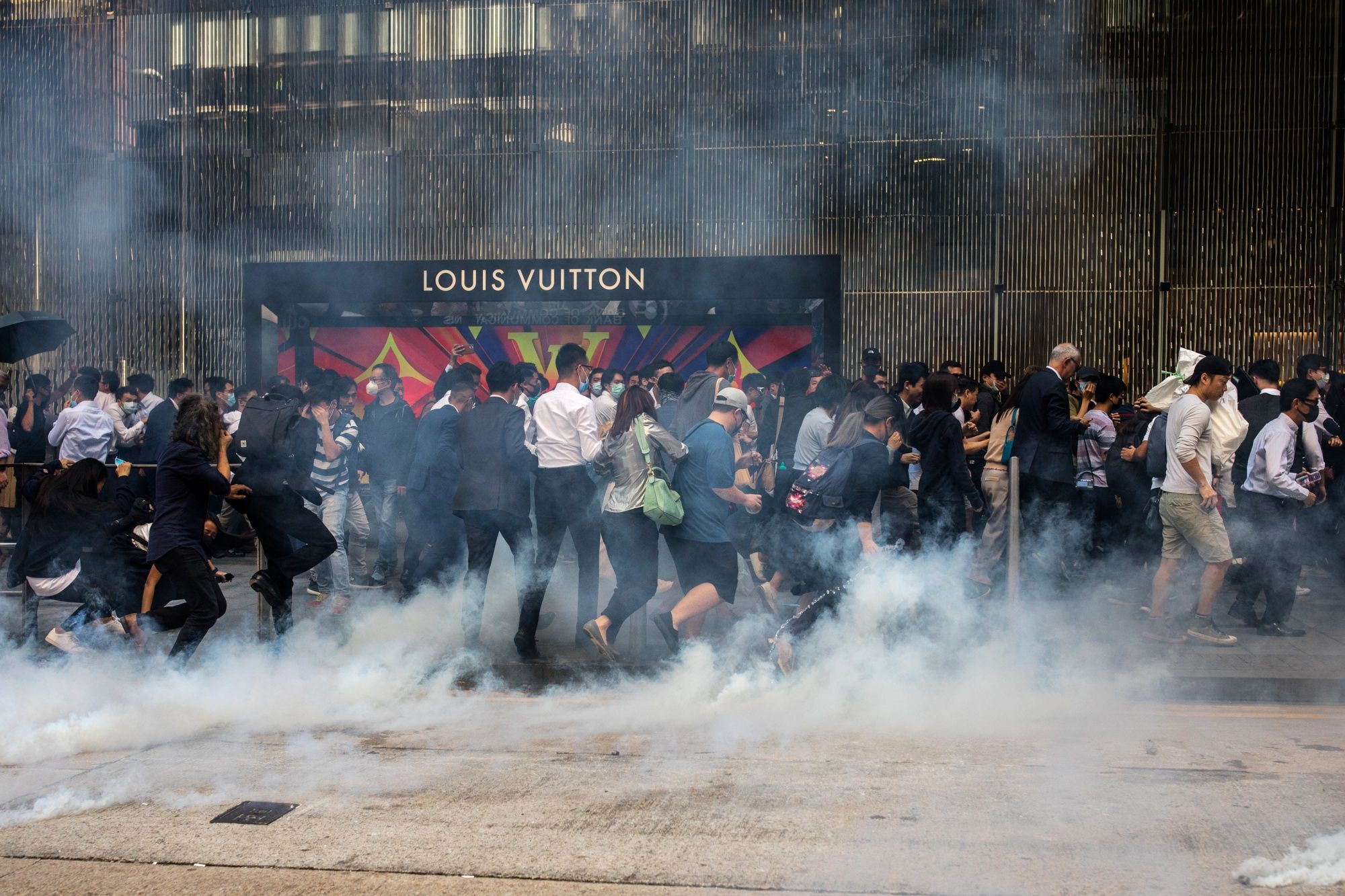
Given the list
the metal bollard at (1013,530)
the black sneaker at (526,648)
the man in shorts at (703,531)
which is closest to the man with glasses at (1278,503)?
the metal bollard at (1013,530)

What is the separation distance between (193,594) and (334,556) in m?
1.56

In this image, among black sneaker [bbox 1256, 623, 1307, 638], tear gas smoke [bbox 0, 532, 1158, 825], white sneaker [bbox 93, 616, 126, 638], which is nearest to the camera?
tear gas smoke [bbox 0, 532, 1158, 825]

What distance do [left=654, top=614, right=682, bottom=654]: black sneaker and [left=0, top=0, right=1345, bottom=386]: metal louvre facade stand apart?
10.2ft

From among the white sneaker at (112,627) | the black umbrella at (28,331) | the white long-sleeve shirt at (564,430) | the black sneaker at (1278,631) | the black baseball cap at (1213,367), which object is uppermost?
the black umbrella at (28,331)

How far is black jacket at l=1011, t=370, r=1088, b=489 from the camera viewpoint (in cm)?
545

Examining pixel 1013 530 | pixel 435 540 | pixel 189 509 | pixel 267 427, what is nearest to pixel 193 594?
pixel 189 509

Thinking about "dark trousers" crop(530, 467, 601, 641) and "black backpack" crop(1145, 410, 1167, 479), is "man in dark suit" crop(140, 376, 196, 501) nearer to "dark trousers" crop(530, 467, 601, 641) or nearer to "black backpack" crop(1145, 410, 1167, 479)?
"dark trousers" crop(530, 467, 601, 641)

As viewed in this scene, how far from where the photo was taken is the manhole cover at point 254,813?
3035 millimetres

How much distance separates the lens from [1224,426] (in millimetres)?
5398

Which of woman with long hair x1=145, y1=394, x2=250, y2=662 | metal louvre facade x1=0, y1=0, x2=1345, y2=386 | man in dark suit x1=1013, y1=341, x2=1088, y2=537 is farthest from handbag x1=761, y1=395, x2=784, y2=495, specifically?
woman with long hair x1=145, y1=394, x2=250, y2=662

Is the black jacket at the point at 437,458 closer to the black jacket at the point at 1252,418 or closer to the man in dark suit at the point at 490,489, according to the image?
the man in dark suit at the point at 490,489

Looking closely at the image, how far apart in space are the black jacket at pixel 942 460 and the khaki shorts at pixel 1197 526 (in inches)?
29.6

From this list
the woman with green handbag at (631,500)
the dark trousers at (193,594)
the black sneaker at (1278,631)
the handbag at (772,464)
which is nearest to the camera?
the dark trousers at (193,594)

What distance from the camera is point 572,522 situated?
5172mm
